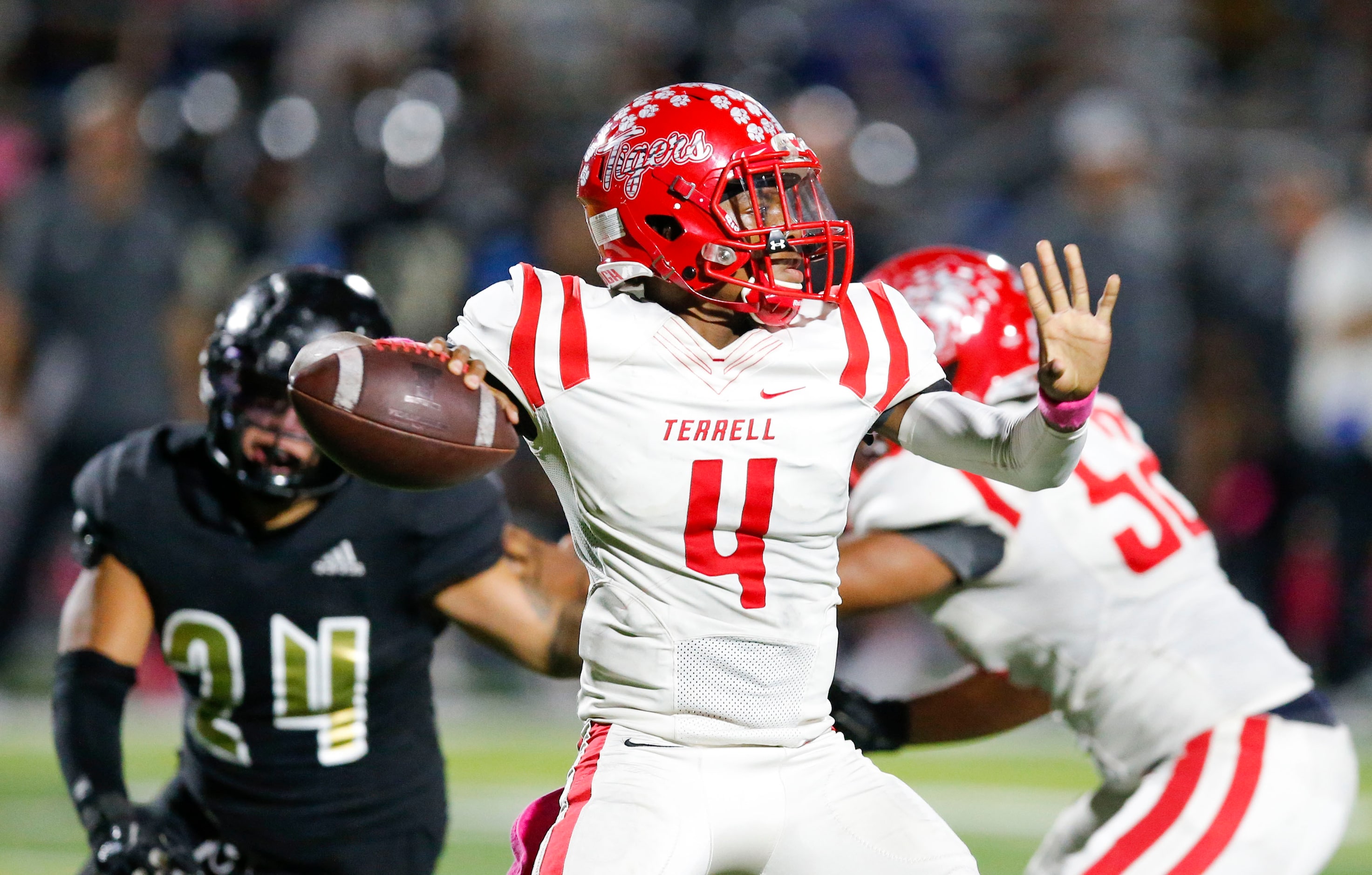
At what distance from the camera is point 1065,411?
2506 mm

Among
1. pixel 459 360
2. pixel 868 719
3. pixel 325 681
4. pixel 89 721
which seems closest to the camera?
pixel 459 360

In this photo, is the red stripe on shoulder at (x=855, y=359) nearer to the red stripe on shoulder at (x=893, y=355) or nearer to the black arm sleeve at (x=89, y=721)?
the red stripe on shoulder at (x=893, y=355)

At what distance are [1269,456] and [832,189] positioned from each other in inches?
99.9

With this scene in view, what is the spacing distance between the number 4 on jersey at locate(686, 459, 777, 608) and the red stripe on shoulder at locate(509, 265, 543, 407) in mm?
260

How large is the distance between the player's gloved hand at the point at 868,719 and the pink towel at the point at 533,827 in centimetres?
77

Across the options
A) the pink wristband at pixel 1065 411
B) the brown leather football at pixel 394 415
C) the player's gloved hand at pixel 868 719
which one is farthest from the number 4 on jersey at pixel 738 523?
the player's gloved hand at pixel 868 719

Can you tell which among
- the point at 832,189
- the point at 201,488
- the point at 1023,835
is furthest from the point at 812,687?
the point at 832,189

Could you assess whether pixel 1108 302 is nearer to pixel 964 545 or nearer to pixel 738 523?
pixel 738 523

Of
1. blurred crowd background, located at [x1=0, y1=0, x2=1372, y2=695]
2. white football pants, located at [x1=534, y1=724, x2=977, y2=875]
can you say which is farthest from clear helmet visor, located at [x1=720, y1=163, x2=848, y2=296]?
blurred crowd background, located at [x1=0, y1=0, x2=1372, y2=695]

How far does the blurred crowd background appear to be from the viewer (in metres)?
7.51

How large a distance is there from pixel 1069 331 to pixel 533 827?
3.53 ft

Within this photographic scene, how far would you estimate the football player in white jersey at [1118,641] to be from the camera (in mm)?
3033

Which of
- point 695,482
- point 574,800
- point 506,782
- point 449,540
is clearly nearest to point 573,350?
point 695,482

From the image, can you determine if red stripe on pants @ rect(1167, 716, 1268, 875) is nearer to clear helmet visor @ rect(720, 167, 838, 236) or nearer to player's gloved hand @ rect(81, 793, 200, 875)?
clear helmet visor @ rect(720, 167, 838, 236)
